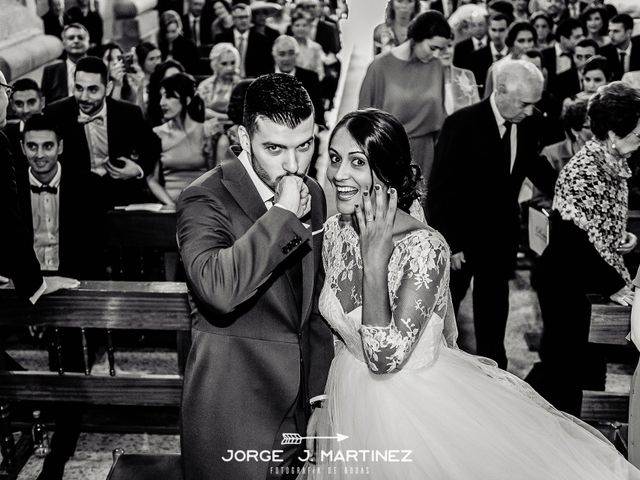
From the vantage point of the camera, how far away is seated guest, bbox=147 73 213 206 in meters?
5.76

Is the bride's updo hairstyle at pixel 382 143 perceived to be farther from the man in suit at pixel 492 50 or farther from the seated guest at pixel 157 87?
the man in suit at pixel 492 50

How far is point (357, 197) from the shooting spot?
2531 mm

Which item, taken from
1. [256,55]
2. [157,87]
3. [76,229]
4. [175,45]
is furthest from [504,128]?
[175,45]

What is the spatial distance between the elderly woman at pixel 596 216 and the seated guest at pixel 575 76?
3.95m

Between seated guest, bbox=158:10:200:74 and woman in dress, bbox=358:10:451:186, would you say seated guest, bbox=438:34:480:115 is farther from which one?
seated guest, bbox=158:10:200:74

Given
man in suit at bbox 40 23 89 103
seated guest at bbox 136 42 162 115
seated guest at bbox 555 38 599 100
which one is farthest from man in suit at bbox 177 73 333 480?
seated guest at bbox 136 42 162 115

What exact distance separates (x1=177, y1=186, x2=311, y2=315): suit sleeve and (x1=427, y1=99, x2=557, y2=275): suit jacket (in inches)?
94.9

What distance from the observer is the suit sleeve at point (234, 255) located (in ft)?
6.89

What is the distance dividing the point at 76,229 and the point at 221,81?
318 cm

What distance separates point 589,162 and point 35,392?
2.47 meters

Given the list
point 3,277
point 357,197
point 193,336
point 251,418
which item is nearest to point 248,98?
point 357,197

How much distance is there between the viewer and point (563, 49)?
9062mm

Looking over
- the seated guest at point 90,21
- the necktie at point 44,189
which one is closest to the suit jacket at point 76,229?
the necktie at point 44,189

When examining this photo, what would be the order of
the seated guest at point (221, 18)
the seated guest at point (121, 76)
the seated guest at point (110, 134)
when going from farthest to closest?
1. the seated guest at point (221, 18)
2. the seated guest at point (121, 76)
3. the seated guest at point (110, 134)
